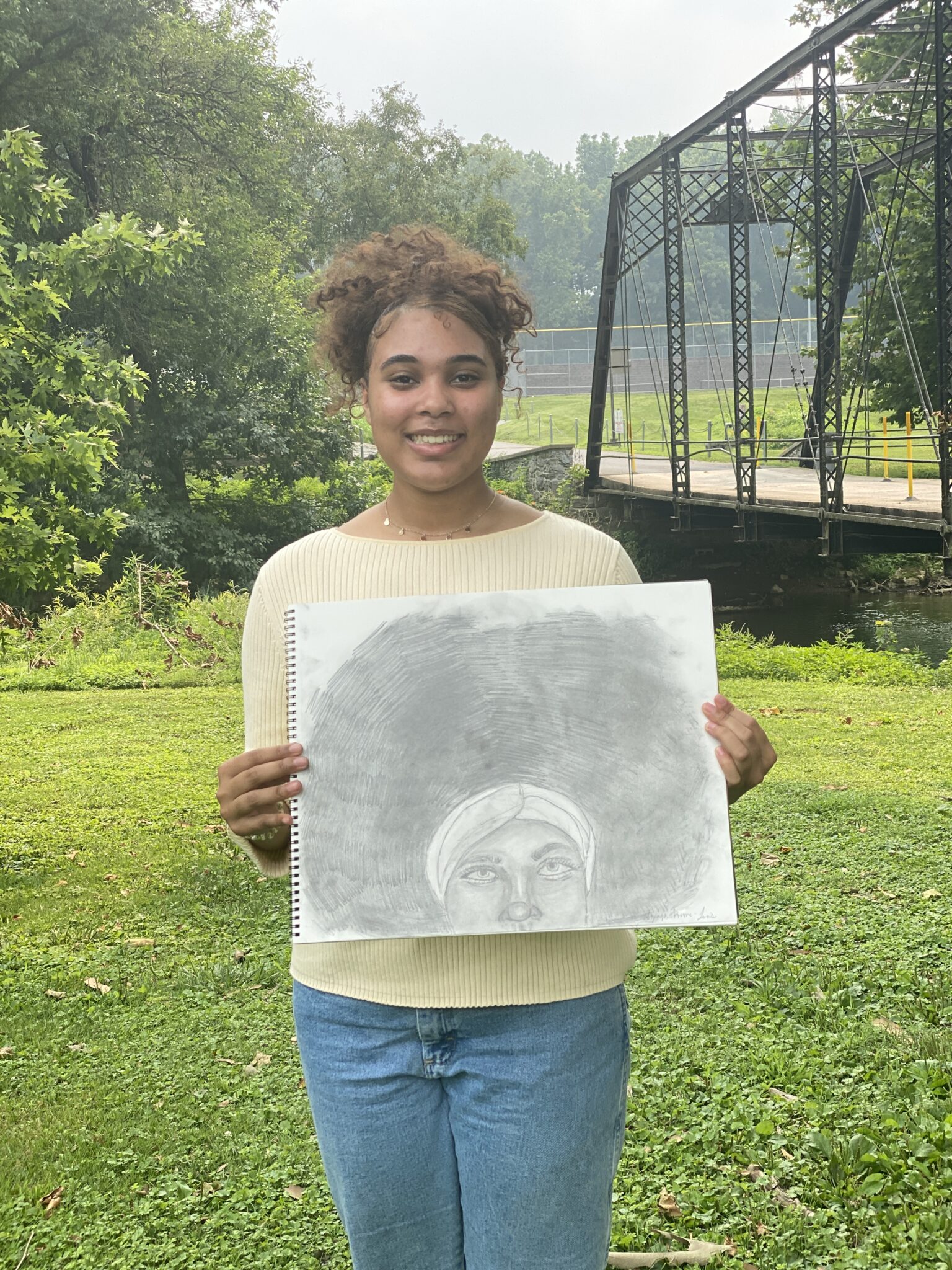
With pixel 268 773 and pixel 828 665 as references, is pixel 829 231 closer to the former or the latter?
pixel 828 665

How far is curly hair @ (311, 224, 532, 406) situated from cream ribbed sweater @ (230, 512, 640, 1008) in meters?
0.29

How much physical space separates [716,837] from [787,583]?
73.4 ft

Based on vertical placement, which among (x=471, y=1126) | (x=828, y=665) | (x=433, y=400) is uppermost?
(x=433, y=400)

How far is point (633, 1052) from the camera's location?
405cm

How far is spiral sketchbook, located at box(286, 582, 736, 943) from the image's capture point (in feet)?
5.24

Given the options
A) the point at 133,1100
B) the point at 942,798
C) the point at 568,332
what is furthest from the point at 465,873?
the point at 568,332

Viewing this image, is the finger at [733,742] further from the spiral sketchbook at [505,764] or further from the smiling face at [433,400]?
the smiling face at [433,400]

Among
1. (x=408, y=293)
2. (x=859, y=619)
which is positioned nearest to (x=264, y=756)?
(x=408, y=293)

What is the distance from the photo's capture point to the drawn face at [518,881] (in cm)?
159

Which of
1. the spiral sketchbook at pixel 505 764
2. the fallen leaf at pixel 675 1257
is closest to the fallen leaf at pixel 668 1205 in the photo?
the fallen leaf at pixel 675 1257

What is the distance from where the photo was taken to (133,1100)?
13.1 ft

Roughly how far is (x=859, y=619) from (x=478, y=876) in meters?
18.4

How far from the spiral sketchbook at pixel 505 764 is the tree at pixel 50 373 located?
13.2ft

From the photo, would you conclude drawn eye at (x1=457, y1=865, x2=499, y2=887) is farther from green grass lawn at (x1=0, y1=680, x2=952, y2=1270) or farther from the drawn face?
green grass lawn at (x1=0, y1=680, x2=952, y2=1270)
